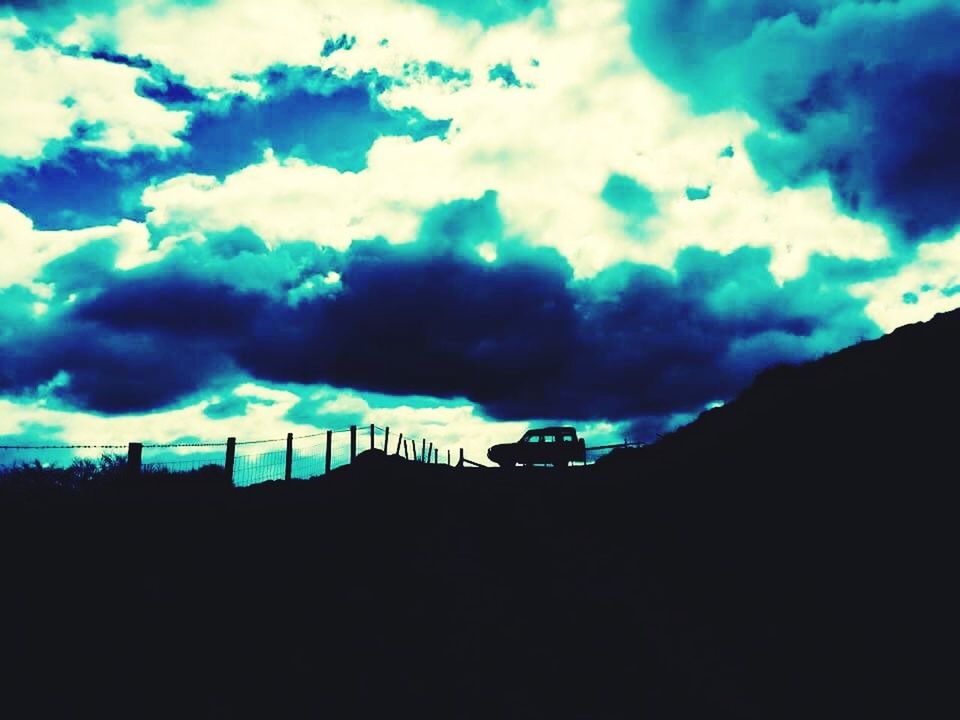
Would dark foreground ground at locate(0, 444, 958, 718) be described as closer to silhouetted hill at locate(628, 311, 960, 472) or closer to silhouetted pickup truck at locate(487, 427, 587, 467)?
silhouetted hill at locate(628, 311, 960, 472)

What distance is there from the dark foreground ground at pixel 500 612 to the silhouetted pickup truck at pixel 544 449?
67.8 feet

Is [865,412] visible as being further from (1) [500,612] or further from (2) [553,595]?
(1) [500,612]

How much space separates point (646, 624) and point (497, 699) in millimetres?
2299

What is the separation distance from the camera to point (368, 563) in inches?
343

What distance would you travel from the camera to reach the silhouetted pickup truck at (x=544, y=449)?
32.3 metres

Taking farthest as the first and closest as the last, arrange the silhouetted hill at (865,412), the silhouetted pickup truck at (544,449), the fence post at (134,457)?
the silhouetted pickup truck at (544,449) < the fence post at (134,457) < the silhouetted hill at (865,412)

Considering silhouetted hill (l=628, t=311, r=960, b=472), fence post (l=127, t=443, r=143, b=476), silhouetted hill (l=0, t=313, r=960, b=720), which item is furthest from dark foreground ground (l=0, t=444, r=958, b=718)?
fence post (l=127, t=443, r=143, b=476)

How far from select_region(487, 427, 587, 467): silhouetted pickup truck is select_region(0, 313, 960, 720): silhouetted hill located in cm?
1913

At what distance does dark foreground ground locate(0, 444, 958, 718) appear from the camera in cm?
459

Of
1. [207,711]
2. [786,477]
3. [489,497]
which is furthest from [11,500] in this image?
[786,477]

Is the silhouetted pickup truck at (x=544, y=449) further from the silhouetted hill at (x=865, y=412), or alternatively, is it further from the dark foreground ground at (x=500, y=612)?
the dark foreground ground at (x=500, y=612)

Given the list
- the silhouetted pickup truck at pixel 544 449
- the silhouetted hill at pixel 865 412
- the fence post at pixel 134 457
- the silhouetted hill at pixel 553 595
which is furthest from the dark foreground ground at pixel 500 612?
the silhouetted pickup truck at pixel 544 449

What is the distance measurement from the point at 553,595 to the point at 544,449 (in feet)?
84.7

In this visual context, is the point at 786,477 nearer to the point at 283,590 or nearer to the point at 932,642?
the point at 932,642
